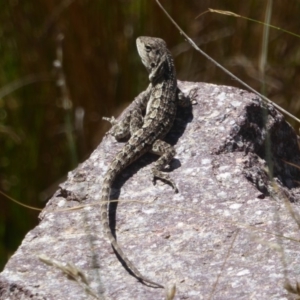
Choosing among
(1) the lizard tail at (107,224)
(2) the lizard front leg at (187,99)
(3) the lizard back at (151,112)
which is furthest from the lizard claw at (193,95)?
(1) the lizard tail at (107,224)

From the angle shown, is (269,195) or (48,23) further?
(48,23)

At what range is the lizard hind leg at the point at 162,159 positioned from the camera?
12.9ft

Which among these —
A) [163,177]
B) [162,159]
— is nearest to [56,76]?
[162,159]

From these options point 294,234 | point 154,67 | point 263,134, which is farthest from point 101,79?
point 294,234

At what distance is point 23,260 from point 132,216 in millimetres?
617

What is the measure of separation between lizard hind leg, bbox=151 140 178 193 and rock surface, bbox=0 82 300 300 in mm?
45

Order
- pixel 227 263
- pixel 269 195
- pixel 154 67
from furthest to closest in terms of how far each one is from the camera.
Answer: pixel 154 67
pixel 269 195
pixel 227 263

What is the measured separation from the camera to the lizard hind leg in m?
3.92

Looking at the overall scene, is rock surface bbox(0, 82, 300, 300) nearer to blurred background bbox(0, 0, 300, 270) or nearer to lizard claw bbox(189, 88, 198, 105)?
lizard claw bbox(189, 88, 198, 105)

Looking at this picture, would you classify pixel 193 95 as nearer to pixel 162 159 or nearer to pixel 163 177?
pixel 162 159

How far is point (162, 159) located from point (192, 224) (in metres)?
0.76

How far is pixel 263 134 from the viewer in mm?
4480

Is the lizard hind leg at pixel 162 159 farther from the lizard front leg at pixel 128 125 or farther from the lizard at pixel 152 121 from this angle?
the lizard front leg at pixel 128 125

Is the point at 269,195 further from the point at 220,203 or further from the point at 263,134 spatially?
the point at 263,134
